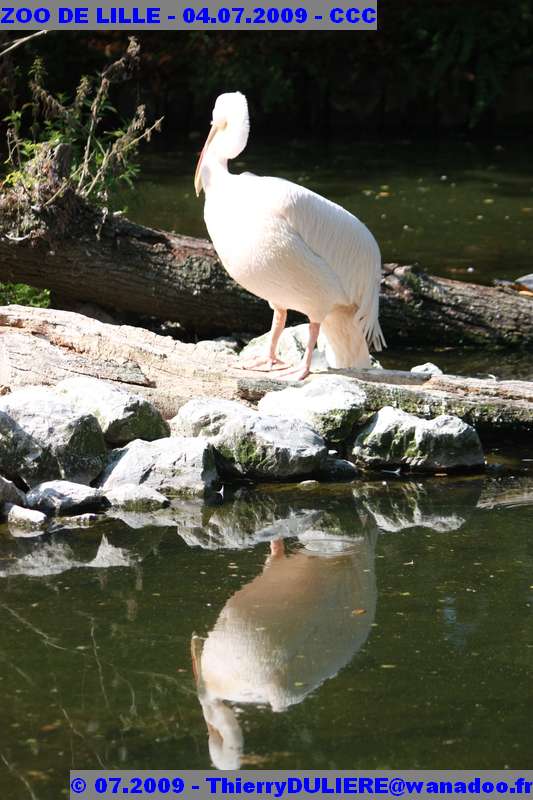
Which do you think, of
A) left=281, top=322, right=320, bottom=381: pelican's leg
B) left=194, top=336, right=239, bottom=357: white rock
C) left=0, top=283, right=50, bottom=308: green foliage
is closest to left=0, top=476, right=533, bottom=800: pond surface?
left=281, top=322, right=320, bottom=381: pelican's leg

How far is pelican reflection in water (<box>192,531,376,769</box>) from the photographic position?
128 inches

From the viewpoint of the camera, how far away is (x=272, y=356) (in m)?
5.79

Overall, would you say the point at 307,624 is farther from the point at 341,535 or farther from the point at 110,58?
the point at 110,58

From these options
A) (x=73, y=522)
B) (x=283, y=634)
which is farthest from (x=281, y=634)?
(x=73, y=522)

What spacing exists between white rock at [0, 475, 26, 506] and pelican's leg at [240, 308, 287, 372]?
56.6 inches

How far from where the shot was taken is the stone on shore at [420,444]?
5.18 m

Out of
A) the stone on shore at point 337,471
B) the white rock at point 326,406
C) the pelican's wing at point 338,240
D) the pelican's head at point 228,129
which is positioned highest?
the pelican's head at point 228,129

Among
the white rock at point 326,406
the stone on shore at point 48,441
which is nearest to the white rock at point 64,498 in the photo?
the stone on shore at point 48,441

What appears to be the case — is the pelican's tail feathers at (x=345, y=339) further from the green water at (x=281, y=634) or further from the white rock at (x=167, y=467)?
the white rock at (x=167, y=467)

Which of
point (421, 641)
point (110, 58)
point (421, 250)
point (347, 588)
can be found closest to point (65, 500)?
point (347, 588)

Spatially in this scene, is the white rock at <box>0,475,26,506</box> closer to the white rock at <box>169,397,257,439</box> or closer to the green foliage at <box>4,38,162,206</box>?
the white rock at <box>169,397,257,439</box>

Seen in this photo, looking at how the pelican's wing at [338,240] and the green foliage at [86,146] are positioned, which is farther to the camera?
the green foliage at [86,146]

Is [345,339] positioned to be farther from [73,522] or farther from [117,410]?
[73,522]

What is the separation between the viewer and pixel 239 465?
5066 millimetres
